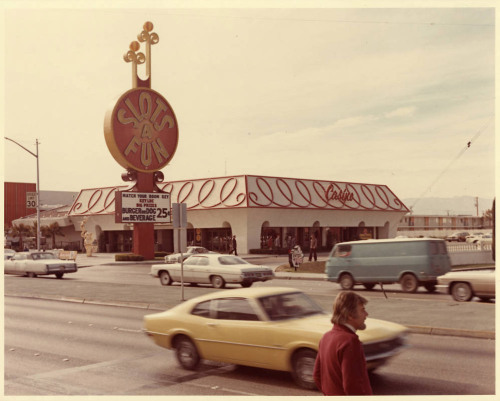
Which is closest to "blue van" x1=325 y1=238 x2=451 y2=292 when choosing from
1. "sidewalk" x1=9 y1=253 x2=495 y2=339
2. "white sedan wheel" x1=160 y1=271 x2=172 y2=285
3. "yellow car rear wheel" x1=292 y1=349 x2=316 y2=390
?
"sidewalk" x1=9 y1=253 x2=495 y2=339

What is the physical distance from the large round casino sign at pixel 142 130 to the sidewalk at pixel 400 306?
72.8 ft

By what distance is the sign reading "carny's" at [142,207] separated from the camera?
47094 mm

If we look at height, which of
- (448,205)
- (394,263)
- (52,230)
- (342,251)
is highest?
(448,205)

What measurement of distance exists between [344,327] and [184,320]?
227 inches

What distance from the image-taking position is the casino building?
56.4 meters

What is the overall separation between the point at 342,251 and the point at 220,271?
191 inches

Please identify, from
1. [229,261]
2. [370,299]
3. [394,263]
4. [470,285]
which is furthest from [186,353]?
[229,261]

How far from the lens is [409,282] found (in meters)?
21.9

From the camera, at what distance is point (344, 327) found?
16.0 ft

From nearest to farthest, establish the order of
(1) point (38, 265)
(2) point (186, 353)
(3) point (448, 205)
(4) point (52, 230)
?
(2) point (186, 353)
(1) point (38, 265)
(4) point (52, 230)
(3) point (448, 205)

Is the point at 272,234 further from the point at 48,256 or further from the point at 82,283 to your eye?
the point at 82,283

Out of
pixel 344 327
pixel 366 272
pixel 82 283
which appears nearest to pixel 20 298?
pixel 82 283

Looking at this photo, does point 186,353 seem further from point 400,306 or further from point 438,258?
point 438,258

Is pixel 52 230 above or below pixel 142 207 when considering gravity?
below
